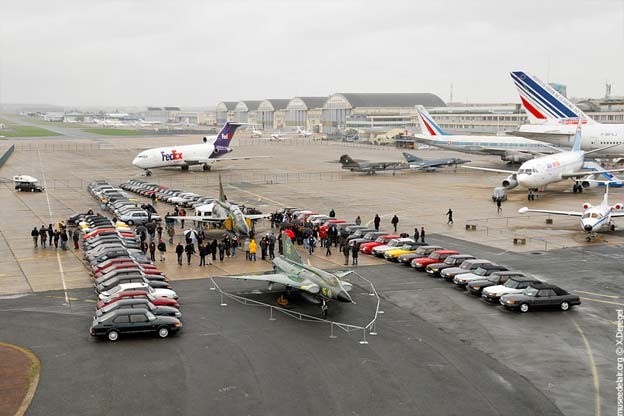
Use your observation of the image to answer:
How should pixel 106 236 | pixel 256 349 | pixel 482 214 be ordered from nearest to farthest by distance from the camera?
Answer: pixel 256 349
pixel 106 236
pixel 482 214

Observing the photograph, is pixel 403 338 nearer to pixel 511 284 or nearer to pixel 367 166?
pixel 511 284

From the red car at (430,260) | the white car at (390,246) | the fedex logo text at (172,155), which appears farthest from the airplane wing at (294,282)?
the fedex logo text at (172,155)

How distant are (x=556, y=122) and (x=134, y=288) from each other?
77850 mm

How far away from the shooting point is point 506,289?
3064cm

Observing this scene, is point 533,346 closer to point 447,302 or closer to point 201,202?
point 447,302

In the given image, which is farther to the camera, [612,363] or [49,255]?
[49,255]

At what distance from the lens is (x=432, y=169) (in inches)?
3755

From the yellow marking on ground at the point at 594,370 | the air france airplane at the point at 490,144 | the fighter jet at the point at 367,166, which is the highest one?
the air france airplane at the point at 490,144

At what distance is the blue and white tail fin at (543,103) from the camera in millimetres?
90875

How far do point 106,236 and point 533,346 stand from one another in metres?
26.7

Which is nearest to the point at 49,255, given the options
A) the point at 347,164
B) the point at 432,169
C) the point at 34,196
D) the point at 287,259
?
the point at 287,259

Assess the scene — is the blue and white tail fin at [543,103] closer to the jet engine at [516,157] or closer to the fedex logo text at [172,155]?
the jet engine at [516,157]

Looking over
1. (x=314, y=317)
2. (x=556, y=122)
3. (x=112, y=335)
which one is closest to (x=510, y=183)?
(x=556, y=122)

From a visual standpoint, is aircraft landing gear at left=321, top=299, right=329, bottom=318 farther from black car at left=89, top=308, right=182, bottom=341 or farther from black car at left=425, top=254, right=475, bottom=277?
black car at left=425, top=254, right=475, bottom=277
